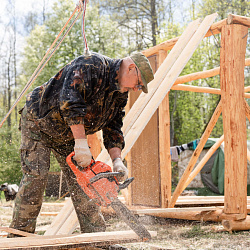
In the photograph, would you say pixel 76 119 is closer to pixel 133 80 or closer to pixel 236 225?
pixel 133 80

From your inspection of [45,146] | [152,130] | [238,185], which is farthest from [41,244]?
[152,130]

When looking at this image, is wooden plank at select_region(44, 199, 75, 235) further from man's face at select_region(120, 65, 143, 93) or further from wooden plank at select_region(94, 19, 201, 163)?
man's face at select_region(120, 65, 143, 93)

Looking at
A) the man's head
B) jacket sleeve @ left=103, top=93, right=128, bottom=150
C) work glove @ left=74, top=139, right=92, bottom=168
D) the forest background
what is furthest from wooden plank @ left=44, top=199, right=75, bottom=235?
the forest background

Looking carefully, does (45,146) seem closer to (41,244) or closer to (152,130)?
(41,244)

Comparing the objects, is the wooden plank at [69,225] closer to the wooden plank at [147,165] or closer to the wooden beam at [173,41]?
the wooden plank at [147,165]

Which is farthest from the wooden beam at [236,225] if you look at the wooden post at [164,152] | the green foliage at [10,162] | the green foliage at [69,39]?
the green foliage at [69,39]

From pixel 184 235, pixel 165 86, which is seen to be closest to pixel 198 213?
pixel 184 235

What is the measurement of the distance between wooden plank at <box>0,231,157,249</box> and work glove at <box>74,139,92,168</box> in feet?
1.61

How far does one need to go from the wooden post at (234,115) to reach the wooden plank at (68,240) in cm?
233

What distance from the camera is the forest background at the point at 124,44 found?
54.2 ft

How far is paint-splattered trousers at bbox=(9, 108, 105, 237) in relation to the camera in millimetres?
2611

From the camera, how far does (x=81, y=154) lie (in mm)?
2244

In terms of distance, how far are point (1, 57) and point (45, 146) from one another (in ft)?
69.9

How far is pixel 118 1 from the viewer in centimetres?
2062
